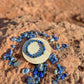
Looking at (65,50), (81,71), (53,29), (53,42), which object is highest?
(53,29)

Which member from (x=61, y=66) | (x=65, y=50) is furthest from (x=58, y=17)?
(x=61, y=66)

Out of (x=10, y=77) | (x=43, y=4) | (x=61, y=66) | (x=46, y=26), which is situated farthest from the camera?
(x=43, y=4)

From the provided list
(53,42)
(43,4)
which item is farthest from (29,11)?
(53,42)

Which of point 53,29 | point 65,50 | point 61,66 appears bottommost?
point 61,66

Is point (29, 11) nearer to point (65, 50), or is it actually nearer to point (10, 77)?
point (65, 50)

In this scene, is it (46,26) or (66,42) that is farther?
(46,26)

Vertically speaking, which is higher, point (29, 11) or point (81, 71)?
point (29, 11)

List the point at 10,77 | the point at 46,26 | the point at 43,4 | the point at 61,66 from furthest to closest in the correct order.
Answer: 1. the point at 43,4
2. the point at 46,26
3. the point at 61,66
4. the point at 10,77

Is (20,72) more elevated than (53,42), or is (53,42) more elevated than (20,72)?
(53,42)

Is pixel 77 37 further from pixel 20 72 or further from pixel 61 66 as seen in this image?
pixel 20 72
